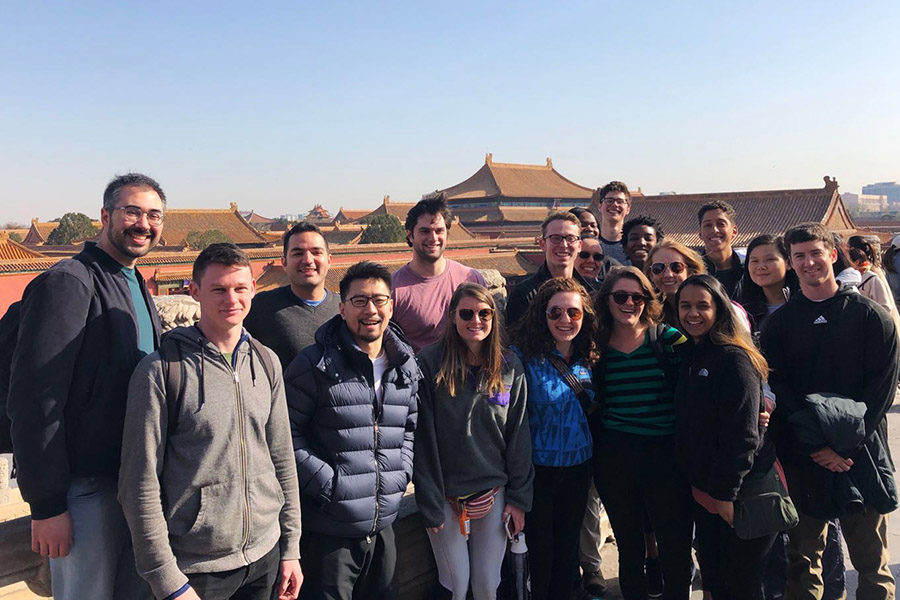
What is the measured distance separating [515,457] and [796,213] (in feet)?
85.1

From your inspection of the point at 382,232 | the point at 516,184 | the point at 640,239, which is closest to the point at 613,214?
the point at 640,239

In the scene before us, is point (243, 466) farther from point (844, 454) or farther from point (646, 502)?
point (844, 454)

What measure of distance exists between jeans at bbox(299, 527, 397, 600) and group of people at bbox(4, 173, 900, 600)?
1 centimetres

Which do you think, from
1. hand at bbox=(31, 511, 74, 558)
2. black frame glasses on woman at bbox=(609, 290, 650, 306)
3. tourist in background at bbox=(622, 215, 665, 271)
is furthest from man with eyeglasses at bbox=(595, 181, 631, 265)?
hand at bbox=(31, 511, 74, 558)

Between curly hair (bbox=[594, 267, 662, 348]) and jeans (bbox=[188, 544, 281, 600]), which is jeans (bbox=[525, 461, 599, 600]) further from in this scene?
jeans (bbox=[188, 544, 281, 600])

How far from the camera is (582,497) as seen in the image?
2488 mm

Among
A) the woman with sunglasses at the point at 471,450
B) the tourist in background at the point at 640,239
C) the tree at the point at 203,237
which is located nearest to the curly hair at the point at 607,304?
the woman with sunglasses at the point at 471,450

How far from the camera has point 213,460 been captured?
1732 mm

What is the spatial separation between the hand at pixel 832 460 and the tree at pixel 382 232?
102 ft

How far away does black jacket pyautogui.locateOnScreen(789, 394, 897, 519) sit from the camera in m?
2.40

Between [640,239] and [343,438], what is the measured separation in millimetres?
2399

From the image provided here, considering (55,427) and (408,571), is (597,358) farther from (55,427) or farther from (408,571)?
(55,427)

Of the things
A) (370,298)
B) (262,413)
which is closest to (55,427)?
(262,413)

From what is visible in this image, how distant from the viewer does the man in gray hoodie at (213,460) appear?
1647 mm
